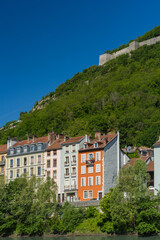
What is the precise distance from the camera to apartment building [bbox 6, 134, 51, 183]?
7712 cm

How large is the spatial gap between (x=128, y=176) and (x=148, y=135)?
173 ft

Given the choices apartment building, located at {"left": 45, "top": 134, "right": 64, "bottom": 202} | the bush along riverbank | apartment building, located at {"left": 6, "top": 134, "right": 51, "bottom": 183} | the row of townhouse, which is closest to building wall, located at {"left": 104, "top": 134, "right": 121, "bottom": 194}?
the row of townhouse

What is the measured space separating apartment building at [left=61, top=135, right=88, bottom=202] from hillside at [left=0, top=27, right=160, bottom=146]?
35.0m

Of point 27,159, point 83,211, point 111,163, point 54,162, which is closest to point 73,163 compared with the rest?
point 54,162

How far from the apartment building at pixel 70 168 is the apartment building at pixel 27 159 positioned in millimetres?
4478

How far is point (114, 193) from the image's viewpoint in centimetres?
5412

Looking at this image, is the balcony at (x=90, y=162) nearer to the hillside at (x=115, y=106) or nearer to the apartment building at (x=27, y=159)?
the apartment building at (x=27, y=159)

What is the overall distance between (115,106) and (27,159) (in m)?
60.0

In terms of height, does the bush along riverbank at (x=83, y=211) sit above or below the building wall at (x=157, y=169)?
below

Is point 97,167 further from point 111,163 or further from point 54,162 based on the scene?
point 54,162

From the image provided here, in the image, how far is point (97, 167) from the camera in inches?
2744

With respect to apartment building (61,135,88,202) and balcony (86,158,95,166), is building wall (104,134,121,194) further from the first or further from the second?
apartment building (61,135,88,202)

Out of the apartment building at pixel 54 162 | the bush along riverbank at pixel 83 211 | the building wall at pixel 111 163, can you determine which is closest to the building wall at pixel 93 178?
the building wall at pixel 111 163

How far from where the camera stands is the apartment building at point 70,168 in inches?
2818
